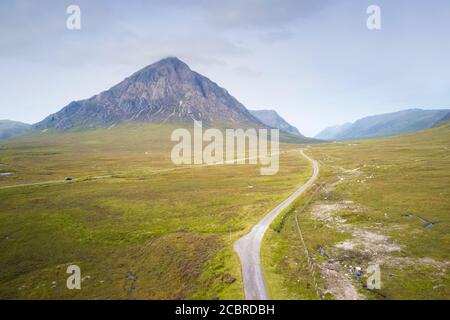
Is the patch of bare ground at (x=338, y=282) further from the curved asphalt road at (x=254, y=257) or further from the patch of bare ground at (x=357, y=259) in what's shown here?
the curved asphalt road at (x=254, y=257)

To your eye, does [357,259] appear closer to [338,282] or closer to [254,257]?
[338,282]

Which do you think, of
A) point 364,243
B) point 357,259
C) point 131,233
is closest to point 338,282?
point 357,259

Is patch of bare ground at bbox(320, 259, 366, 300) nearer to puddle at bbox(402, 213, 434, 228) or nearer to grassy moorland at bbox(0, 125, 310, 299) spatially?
grassy moorland at bbox(0, 125, 310, 299)

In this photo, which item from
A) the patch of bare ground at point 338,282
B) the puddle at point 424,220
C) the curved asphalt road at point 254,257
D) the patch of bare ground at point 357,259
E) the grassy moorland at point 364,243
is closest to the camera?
the patch of bare ground at point 338,282

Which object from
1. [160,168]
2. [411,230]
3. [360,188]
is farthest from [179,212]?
[160,168]

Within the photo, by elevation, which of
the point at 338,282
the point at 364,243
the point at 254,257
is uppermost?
the point at 364,243

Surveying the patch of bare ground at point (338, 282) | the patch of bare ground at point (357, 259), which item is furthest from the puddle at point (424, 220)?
the patch of bare ground at point (338, 282)
